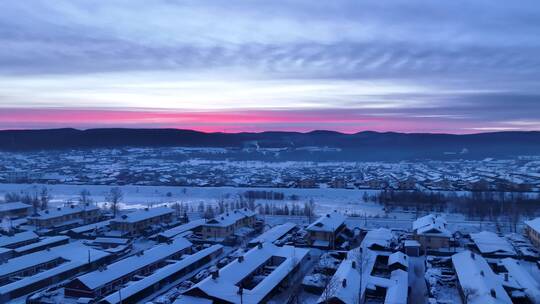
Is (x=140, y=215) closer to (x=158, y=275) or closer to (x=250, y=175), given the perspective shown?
(x=158, y=275)

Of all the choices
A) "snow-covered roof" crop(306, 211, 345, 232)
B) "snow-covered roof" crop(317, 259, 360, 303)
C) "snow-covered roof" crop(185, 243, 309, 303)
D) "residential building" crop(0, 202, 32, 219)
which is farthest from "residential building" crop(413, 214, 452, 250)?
"residential building" crop(0, 202, 32, 219)

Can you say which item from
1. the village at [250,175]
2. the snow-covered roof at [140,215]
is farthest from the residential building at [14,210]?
the village at [250,175]

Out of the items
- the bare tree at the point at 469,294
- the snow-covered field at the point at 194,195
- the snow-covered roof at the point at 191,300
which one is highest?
the bare tree at the point at 469,294

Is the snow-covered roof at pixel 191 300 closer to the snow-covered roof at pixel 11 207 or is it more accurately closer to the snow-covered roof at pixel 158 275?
the snow-covered roof at pixel 158 275

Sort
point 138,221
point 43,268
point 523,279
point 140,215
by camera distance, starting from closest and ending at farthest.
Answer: point 523,279
point 43,268
point 138,221
point 140,215

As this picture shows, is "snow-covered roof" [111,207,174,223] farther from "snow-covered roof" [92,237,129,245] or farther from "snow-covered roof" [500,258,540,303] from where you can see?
"snow-covered roof" [500,258,540,303]

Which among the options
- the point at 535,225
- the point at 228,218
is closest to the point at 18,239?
the point at 228,218
